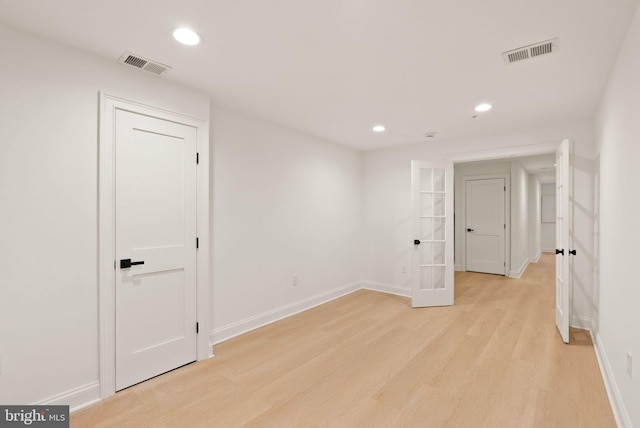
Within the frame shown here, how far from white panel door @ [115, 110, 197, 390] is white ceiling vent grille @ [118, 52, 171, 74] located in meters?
0.37

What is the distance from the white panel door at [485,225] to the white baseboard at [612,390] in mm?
3769

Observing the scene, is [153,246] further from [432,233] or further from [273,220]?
[432,233]

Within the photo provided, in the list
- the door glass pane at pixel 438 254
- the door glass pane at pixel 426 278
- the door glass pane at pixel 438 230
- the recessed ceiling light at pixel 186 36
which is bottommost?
the door glass pane at pixel 426 278

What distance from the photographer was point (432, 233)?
4.58m

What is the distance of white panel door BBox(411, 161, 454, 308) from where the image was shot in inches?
170

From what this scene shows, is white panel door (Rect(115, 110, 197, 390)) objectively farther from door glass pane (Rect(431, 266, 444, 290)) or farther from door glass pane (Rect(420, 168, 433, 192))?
door glass pane (Rect(431, 266, 444, 290))

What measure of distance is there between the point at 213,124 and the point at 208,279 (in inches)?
62.4

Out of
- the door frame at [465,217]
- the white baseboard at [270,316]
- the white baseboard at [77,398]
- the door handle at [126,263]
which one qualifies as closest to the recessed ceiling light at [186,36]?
the door handle at [126,263]

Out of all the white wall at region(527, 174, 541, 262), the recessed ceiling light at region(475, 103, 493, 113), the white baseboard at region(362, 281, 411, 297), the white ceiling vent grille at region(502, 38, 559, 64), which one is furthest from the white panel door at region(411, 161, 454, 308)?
the white wall at region(527, 174, 541, 262)

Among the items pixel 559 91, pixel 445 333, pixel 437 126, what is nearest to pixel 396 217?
pixel 437 126

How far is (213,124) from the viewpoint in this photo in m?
3.13

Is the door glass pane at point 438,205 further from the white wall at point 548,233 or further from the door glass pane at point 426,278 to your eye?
the white wall at point 548,233

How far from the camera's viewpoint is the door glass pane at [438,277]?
177 inches

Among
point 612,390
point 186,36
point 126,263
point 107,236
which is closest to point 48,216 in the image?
point 107,236
